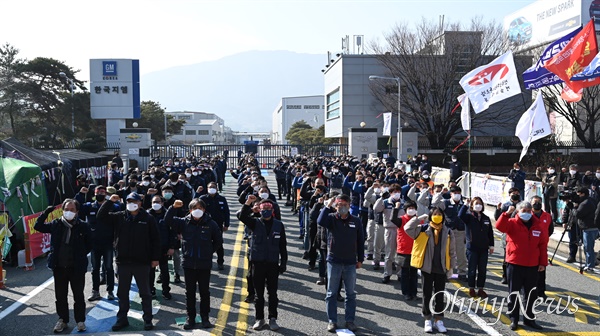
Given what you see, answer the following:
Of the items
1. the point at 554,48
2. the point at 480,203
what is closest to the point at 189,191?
the point at 480,203

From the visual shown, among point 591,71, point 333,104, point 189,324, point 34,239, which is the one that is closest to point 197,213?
point 189,324

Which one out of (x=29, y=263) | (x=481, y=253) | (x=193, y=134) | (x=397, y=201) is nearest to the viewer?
(x=481, y=253)

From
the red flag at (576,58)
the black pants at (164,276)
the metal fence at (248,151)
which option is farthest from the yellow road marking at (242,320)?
the metal fence at (248,151)

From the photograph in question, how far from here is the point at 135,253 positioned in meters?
7.96

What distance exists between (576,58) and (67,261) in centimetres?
1225

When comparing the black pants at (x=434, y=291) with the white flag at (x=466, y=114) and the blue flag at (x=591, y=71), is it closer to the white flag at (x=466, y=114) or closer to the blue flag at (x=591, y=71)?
the blue flag at (x=591, y=71)

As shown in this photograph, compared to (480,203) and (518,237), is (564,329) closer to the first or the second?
(518,237)

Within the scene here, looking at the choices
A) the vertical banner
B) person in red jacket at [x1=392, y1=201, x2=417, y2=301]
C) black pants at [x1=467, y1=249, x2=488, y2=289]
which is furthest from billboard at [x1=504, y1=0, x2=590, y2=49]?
the vertical banner

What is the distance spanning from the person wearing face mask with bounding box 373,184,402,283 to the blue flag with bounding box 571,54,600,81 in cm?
597

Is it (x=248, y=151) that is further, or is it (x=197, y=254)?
(x=248, y=151)

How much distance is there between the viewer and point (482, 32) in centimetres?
4312

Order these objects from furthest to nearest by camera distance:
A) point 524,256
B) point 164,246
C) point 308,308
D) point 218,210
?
1. point 218,210
2. point 164,246
3. point 308,308
4. point 524,256

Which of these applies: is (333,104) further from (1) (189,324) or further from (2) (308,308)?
(1) (189,324)

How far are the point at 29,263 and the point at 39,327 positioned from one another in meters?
4.47
